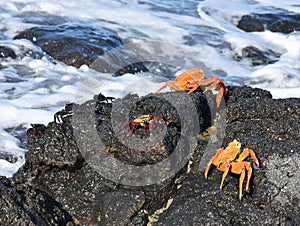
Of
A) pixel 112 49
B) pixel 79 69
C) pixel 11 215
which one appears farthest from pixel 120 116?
pixel 112 49

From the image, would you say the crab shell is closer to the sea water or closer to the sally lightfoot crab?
the sally lightfoot crab

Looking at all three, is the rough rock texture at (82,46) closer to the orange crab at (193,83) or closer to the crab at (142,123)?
the orange crab at (193,83)

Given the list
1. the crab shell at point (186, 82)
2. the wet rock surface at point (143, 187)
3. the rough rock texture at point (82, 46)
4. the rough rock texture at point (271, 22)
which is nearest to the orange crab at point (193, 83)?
the crab shell at point (186, 82)

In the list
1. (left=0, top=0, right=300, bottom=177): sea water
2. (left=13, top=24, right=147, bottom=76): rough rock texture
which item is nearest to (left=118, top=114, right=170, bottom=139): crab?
(left=0, top=0, right=300, bottom=177): sea water

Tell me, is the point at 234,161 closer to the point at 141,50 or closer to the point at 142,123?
the point at 142,123

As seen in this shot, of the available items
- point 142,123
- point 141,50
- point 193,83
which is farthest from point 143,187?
point 141,50

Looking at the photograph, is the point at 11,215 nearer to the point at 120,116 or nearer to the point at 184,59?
the point at 120,116
